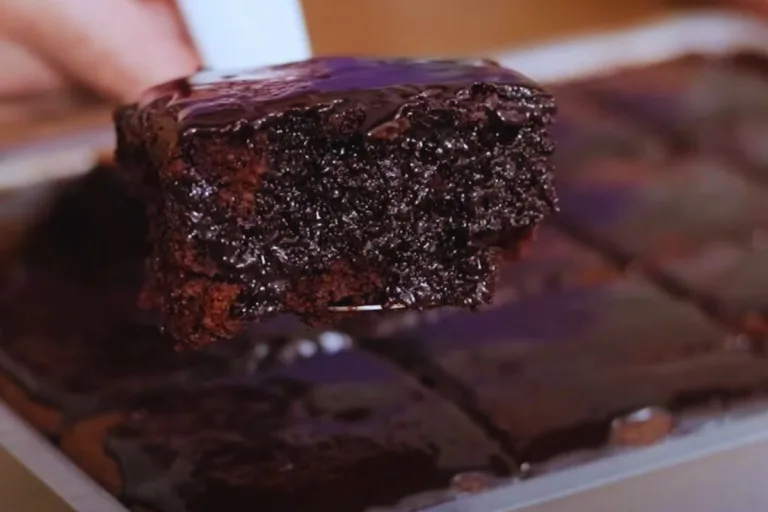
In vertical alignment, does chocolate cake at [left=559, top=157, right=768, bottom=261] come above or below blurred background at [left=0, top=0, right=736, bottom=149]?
below

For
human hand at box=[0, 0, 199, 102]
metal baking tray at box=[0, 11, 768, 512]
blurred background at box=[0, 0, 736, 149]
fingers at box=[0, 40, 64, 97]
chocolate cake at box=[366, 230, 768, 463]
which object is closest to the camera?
metal baking tray at box=[0, 11, 768, 512]

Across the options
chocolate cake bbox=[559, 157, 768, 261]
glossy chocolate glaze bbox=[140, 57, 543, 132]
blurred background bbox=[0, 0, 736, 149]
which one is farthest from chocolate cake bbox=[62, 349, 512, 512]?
blurred background bbox=[0, 0, 736, 149]

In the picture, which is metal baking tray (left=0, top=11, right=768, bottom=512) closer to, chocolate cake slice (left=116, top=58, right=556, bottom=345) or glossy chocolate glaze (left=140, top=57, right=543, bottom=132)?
chocolate cake slice (left=116, top=58, right=556, bottom=345)

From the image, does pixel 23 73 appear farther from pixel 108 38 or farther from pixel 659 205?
pixel 659 205

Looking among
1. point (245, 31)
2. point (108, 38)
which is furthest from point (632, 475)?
point (108, 38)

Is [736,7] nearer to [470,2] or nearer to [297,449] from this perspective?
[470,2]

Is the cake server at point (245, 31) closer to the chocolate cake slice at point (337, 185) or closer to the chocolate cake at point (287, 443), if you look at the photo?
A: the chocolate cake slice at point (337, 185)

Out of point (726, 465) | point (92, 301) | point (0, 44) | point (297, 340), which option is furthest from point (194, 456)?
point (0, 44)
